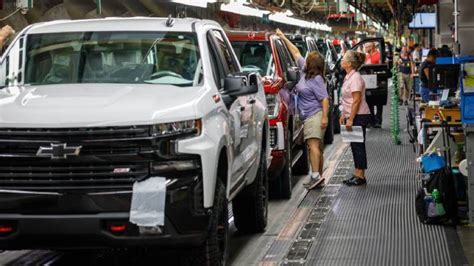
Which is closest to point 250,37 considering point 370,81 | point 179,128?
point 179,128

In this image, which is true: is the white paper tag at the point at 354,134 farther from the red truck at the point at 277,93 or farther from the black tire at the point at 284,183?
the black tire at the point at 284,183

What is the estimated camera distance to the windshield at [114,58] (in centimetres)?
767

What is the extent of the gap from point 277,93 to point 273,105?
18 centimetres

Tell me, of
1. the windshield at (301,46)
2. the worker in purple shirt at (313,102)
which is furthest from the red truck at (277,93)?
the windshield at (301,46)

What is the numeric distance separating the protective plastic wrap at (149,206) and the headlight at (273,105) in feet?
17.3

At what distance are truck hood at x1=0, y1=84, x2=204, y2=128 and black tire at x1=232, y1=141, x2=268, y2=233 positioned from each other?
91.7 inches

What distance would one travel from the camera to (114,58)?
308 inches

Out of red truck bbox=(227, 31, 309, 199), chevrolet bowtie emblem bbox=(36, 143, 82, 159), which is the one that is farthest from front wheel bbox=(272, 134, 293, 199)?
chevrolet bowtie emblem bbox=(36, 143, 82, 159)

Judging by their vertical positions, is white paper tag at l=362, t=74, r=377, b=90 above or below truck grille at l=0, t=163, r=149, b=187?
below

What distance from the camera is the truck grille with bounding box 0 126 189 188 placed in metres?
6.38

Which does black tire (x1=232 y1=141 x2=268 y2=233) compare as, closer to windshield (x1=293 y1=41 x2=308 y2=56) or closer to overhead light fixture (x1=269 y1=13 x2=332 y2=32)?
windshield (x1=293 y1=41 x2=308 y2=56)

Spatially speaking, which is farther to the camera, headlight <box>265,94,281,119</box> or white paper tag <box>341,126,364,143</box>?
white paper tag <box>341,126,364,143</box>

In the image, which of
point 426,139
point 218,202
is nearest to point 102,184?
point 218,202

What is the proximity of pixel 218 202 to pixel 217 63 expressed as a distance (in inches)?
69.0
